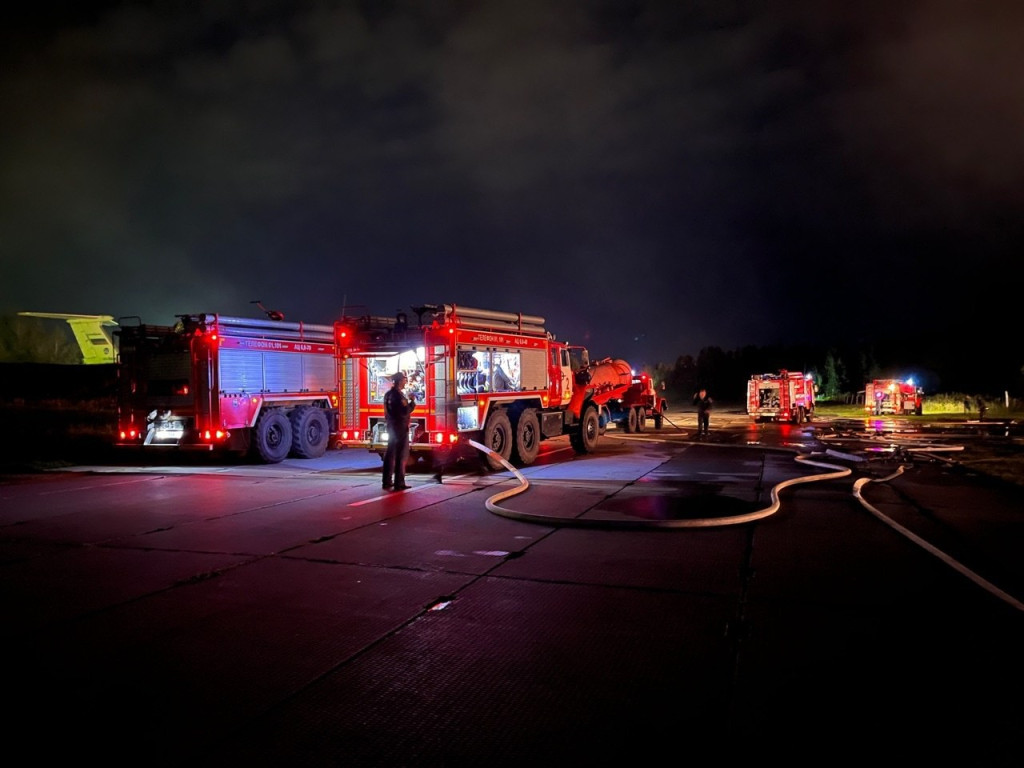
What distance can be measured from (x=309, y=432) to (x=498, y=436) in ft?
18.4

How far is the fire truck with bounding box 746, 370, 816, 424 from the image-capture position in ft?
102

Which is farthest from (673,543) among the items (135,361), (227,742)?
(135,361)

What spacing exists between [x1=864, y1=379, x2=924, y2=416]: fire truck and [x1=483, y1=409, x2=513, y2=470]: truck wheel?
27.2m

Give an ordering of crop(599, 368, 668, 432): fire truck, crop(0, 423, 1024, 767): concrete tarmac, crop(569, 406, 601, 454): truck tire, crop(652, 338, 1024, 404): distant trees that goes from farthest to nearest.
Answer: crop(652, 338, 1024, 404): distant trees → crop(599, 368, 668, 432): fire truck → crop(569, 406, 601, 454): truck tire → crop(0, 423, 1024, 767): concrete tarmac

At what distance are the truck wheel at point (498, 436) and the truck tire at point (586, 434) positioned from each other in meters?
3.17

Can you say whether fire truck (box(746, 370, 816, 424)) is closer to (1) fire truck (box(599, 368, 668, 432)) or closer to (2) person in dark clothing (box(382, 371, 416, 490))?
(1) fire truck (box(599, 368, 668, 432))

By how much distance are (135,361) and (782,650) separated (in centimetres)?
1564

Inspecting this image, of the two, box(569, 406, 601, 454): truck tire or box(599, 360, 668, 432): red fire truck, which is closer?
box(569, 406, 601, 454): truck tire

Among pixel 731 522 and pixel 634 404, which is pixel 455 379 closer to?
pixel 731 522

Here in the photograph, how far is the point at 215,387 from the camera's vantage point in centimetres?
1513

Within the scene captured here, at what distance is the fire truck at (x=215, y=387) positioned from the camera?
15211mm

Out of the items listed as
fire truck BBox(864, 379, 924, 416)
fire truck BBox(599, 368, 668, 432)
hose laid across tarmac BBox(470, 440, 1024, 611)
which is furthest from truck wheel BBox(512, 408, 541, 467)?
fire truck BBox(864, 379, 924, 416)

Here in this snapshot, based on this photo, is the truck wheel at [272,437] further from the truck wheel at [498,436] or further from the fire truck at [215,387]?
the truck wheel at [498,436]

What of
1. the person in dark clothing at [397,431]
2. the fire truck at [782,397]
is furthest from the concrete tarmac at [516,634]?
the fire truck at [782,397]
